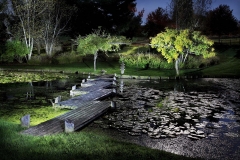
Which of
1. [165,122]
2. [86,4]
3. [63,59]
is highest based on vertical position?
[86,4]

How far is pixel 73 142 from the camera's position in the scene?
29.6 feet

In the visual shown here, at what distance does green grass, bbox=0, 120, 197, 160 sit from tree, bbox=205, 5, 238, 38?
54.3 metres

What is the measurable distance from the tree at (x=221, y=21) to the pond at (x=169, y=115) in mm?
36856

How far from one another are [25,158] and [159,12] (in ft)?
201

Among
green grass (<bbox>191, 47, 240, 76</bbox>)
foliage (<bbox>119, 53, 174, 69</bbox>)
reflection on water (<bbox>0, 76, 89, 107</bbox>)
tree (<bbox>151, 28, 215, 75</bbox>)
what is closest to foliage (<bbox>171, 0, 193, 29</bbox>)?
green grass (<bbox>191, 47, 240, 76</bbox>)

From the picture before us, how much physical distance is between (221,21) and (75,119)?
2074 inches

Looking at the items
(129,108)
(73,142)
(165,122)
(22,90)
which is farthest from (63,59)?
(73,142)

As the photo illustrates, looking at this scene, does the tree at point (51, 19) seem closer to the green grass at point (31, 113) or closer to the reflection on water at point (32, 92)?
the reflection on water at point (32, 92)

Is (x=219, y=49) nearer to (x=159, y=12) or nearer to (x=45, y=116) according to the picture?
(x=159, y=12)

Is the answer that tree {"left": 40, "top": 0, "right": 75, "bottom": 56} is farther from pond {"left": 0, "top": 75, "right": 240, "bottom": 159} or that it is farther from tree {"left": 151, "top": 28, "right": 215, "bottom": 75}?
pond {"left": 0, "top": 75, "right": 240, "bottom": 159}

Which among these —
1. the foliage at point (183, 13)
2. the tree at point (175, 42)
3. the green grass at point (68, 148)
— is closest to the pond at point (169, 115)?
the green grass at point (68, 148)

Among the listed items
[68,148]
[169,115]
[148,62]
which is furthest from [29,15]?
[68,148]

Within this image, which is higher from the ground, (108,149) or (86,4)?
(86,4)

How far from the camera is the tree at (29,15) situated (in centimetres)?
3937
